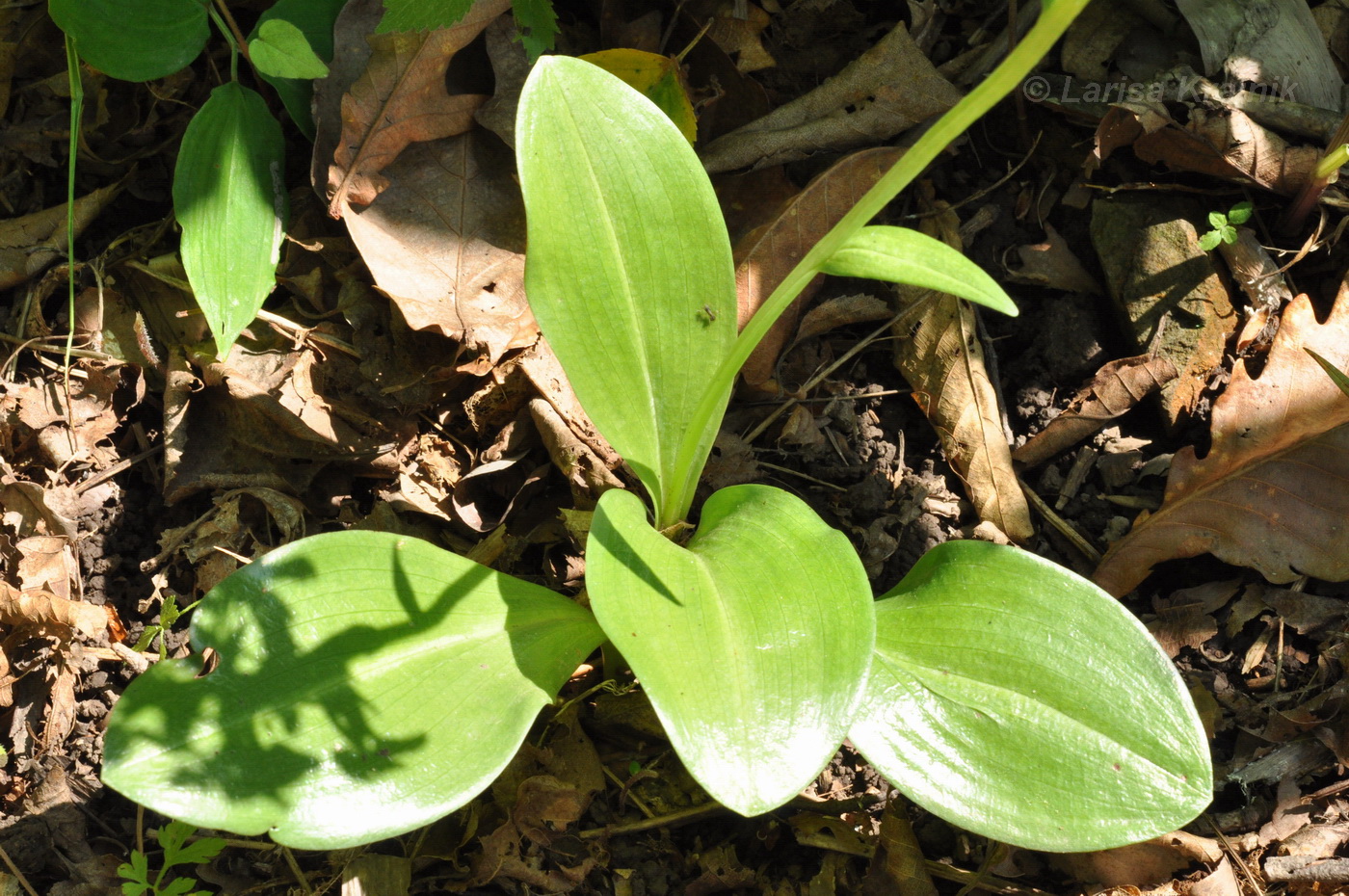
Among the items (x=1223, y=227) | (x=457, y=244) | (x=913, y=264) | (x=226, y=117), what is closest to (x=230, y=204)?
(x=226, y=117)

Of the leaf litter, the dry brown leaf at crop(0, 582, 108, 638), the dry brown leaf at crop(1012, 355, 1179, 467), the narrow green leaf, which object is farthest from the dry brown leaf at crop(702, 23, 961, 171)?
the dry brown leaf at crop(0, 582, 108, 638)

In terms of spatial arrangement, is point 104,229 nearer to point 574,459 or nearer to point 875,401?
point 574,459

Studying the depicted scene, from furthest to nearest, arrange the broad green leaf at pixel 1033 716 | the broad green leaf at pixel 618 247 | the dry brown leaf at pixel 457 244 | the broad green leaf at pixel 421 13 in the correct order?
the dry brown leaf at pixel 457 244 < the broad green leaf at pixel 421 13 < the broad green leaf at pixel 618 247 < the broad green leaf at pixel 1033 716

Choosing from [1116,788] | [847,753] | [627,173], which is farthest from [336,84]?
[1116,788]

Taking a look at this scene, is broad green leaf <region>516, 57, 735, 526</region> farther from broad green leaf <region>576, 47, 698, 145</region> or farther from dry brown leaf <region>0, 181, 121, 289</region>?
dry brown leaf <region>0, 181, 121, 289</region>
